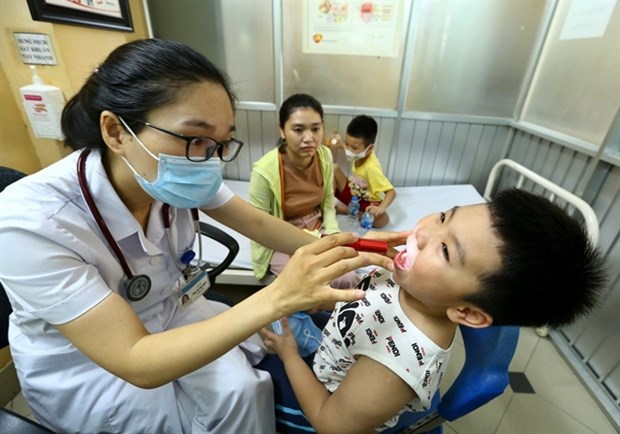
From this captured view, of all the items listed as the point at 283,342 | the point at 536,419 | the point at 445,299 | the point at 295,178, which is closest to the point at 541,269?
the point at 445,299

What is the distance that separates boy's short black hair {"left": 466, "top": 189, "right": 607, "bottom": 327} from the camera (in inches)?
22.3

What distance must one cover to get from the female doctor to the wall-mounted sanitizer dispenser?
2.80 feet

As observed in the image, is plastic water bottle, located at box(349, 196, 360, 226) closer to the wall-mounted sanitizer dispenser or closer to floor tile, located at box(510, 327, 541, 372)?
floor tile, located at box(510, 327, 541, 372)

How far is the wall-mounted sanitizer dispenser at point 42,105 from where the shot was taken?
1.39m

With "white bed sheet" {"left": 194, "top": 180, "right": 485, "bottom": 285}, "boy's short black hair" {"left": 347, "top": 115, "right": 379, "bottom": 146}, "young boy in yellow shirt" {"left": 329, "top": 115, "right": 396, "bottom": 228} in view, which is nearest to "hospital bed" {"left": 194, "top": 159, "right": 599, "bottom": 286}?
"white bed sheet" {"left": 194, "top": 180, "right": 485, "bottom": 285}

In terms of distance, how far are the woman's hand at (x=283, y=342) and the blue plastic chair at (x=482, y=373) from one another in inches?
17.3

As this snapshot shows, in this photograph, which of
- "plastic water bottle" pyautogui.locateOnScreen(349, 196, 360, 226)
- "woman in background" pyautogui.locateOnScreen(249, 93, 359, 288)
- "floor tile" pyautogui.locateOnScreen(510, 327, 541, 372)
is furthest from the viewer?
"plastic water bottle" pyautogui.locateOnScreen(349, 196, 360, 226)

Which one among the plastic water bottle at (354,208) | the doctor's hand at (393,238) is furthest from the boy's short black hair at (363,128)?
the doctor's hand at (393,238)

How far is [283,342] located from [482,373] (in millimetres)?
574

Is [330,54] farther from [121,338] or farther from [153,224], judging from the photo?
[121,338]

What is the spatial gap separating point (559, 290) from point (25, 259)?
1.07 m

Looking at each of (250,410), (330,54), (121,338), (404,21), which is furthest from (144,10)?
(250,410)

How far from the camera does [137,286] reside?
0.82 meters

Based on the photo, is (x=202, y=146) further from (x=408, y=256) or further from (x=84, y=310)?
(x=408, y=256)
